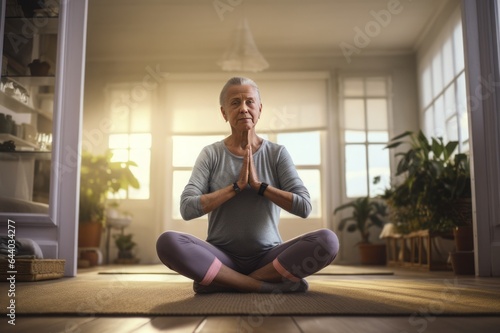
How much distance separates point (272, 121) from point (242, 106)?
4906mm

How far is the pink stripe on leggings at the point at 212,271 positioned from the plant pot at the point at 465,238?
2.44 metres

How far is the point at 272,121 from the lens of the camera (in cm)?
698

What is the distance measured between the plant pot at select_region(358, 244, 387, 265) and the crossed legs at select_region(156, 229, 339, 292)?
4419 mm

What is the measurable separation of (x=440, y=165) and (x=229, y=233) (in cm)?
265

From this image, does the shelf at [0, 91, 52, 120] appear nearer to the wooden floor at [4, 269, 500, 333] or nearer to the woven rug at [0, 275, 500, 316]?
the woven rug at [0, 275, 500, 316]

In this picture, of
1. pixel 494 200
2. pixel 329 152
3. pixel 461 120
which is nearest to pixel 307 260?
pixel 494 200

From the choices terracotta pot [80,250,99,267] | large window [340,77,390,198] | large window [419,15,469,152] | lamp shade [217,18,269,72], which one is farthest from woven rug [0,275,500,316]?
large window [340,77,390,198]

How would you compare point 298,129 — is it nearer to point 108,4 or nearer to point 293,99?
point 293,99

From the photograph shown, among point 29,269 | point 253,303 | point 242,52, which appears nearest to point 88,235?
point 242,52

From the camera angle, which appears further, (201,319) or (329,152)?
→ (329,152)

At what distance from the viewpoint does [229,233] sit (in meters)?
2.09

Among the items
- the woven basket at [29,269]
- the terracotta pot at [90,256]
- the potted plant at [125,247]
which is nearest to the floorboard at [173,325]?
the woven basket at [29,269]

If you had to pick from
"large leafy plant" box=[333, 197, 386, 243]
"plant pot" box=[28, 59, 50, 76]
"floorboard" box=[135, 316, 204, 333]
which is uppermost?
"plant pot" box=[28, 59, 50, 76]

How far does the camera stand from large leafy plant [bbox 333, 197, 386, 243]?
6.37 metres
